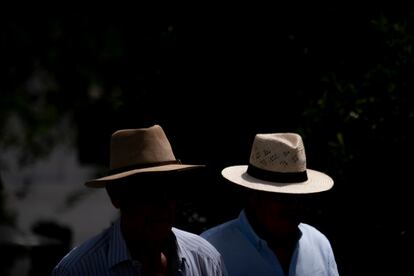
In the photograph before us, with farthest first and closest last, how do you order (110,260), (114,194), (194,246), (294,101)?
(294,101) < (194,246) < (114,194) < (110,260)

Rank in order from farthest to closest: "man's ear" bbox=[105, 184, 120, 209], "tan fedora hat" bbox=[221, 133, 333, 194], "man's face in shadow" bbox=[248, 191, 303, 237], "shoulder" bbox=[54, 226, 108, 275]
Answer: "tan fedora hat" bbox=[221, 133, 333, 194]
"man's face in shadow" bbox=[248, 191, 303, 237]
"man's ear" bbox=[105, 184, 120, 209]
"shoulder" bbox=[54, 226, 108, 275]

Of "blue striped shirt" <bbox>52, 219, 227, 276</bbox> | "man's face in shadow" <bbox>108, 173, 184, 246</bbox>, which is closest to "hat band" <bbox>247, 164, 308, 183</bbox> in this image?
"blue striped shirt" <bbox>52, 219, 227, 276</bbox>

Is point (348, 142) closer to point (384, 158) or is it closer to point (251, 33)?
point (384, 158)

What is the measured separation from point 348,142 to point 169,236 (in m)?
2.57

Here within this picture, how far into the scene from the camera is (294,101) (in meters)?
6.17

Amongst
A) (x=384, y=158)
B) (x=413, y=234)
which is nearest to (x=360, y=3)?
(x=384, y=158)

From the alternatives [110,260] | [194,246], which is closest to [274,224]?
[194,246]

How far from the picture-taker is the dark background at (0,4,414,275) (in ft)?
19.0

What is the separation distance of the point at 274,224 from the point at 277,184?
0.21 meters

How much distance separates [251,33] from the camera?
6195 millimetres

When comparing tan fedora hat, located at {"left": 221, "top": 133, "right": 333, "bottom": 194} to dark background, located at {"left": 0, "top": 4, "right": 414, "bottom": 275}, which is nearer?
tan fedora hat, located at {"left": 221, "top": 133, "right": 333, "bottom": 194}

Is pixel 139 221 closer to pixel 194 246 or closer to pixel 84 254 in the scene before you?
pixel 84 254

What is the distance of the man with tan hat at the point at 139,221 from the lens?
3.36m

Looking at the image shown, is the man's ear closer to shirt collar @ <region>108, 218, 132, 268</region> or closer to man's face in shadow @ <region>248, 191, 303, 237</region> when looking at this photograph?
shirt collar @ <region>108, 218, 132, 268</region>
